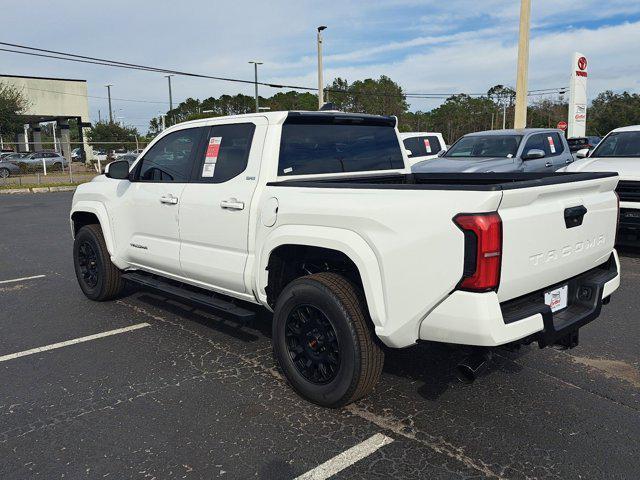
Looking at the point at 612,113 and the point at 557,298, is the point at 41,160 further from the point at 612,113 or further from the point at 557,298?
the point at 612,113

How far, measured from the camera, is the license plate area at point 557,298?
Result: 10.4 feet

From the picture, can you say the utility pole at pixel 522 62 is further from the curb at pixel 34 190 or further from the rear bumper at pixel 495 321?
the curb at pixel 34 190

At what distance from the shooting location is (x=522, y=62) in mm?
16750

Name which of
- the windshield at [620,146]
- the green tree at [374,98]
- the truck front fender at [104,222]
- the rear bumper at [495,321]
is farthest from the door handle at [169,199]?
Answer: the green tree at [374,98]

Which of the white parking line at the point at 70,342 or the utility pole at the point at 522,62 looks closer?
the white parking line at the point at 70,342

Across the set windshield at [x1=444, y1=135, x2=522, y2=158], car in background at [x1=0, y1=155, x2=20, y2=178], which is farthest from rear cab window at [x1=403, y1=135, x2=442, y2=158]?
car in background at [x1=0, y1=155, x2=20, y2=178]

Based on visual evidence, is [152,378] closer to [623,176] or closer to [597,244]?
[597,244]

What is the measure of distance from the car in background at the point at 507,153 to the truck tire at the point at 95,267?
20.7 ft

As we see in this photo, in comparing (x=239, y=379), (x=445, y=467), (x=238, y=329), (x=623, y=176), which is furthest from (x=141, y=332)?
(x=623, y=176)

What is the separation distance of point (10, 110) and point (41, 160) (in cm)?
694

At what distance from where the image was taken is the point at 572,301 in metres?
3.39

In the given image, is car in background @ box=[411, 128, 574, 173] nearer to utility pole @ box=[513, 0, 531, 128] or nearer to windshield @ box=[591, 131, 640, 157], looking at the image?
windshield @ box=[591, 131, 640, 157]

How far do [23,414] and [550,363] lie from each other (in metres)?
3.67

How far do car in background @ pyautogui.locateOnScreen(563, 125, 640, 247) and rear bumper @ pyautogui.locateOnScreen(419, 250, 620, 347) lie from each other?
15.7ft
